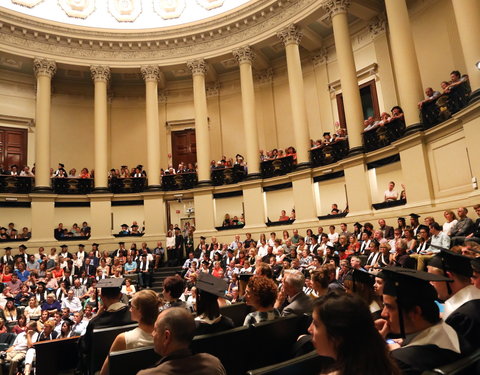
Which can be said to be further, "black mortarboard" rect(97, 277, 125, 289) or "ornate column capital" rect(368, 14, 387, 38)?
"ornate column capital" rect(368, 14, 387, 38)

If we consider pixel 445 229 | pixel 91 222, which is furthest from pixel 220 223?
pixel 445 229

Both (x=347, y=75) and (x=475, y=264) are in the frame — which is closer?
(x=475, y=264)

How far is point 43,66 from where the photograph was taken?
56.7 feet

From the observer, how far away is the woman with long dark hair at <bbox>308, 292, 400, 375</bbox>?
150cm

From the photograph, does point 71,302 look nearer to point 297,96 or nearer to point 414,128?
point 414,128

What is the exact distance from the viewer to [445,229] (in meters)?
8.52

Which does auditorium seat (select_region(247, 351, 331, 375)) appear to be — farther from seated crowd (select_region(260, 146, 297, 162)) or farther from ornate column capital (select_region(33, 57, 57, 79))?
ornate column capital (select_region(33, 57, 57, 79))

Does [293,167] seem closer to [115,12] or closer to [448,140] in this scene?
[448,140]

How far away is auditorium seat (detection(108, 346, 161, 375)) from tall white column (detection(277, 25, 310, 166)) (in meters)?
13.4

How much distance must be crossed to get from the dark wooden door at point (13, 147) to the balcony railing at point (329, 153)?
14516 mm

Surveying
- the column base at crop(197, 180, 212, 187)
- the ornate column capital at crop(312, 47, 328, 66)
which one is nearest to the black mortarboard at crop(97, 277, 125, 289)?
the column base at crop(197, 180, 212, 187)

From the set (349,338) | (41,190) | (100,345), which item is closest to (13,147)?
(41,190)

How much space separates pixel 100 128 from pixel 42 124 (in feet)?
8.13

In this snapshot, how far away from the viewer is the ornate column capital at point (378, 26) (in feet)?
50.0
